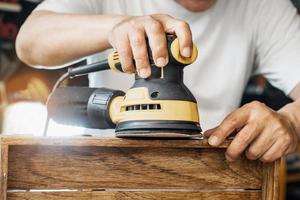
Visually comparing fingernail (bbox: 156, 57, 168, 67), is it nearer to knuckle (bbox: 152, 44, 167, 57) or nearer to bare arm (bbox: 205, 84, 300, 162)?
knuckle (bbox: 152, 44, 167, 57)

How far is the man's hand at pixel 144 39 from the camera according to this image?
84 cm

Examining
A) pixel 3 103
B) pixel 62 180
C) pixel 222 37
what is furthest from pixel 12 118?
pixel 62 180

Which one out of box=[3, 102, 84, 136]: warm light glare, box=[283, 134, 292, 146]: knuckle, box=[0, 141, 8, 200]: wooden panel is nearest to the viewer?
box=[0, 141, 8, 200]: wooden panel

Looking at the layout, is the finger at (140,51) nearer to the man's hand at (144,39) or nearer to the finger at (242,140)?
the man's hand at (144,39)

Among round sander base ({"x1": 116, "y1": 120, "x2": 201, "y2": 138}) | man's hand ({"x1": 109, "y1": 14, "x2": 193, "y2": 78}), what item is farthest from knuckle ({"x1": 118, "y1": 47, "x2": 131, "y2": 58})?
round sander base ({"x1": 116, "y1": 120, "x2": 201, "y2": 138})

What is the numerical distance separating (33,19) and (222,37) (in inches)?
20.1

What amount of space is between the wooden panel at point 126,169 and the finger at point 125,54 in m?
0.13

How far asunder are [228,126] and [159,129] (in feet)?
0.42

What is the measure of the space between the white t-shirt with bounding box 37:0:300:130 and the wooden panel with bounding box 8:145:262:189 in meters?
0.48

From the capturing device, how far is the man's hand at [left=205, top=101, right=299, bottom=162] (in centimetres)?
89

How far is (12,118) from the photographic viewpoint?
2840mm

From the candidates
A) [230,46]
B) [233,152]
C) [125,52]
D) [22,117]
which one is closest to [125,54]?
[125,52]

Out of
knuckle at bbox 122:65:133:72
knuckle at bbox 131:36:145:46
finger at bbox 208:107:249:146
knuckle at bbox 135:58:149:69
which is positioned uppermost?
knuckle at bbox 131:36:145:46

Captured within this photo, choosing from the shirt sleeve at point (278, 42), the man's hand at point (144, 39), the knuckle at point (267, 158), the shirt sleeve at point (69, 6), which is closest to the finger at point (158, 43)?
the man's hand at point (144, 39)
